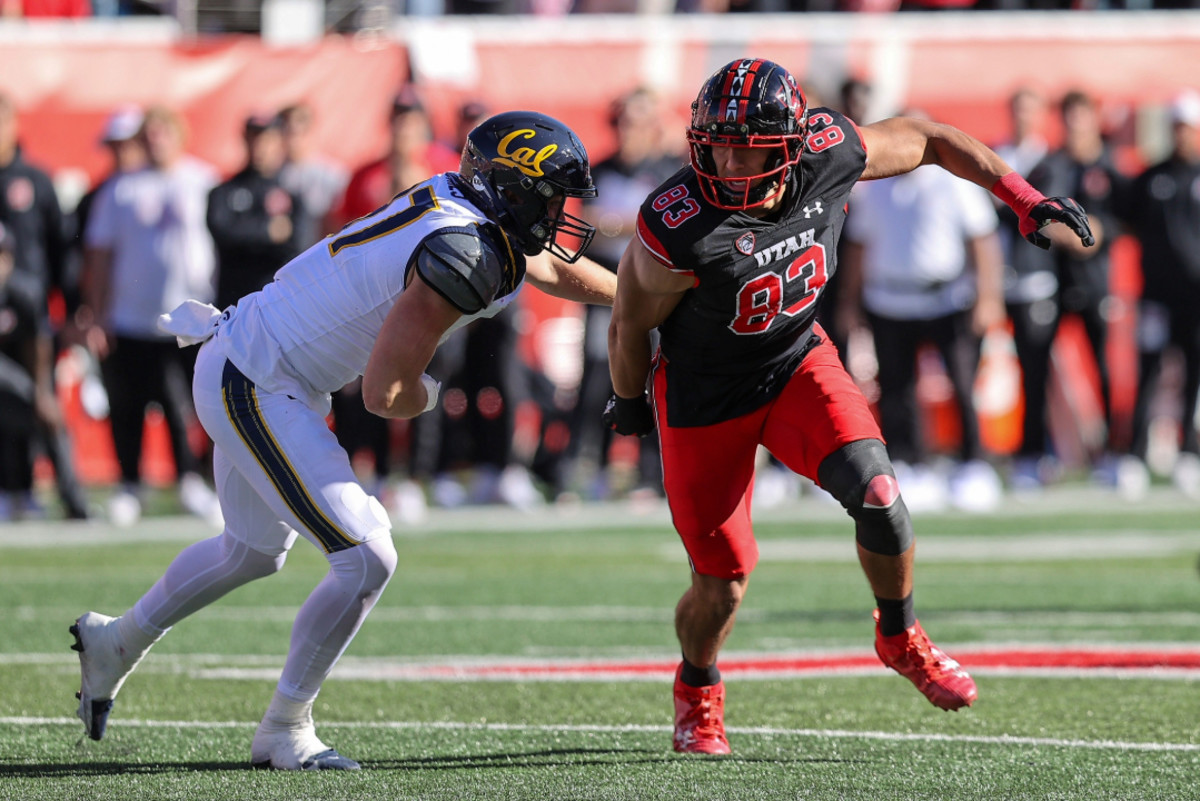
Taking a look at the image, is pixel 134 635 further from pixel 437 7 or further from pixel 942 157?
pixel 437 7

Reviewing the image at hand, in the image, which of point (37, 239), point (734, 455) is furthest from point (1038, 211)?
point (37, 239)

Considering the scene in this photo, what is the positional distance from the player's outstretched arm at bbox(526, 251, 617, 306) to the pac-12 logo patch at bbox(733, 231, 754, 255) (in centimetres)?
50

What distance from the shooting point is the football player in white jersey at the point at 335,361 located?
4.27 metres

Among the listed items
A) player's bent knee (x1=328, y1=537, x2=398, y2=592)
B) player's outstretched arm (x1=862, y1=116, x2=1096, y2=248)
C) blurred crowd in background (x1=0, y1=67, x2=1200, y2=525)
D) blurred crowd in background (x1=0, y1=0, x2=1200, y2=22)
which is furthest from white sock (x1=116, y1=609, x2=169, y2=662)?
blurred crowd in background (x1=0, y1=0, x2=1200, y2=22)

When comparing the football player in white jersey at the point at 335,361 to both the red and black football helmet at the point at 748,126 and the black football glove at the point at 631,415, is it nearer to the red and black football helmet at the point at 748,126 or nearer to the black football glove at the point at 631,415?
the red and black football helmet at the point at 748,126

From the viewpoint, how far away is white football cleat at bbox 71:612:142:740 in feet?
15.3

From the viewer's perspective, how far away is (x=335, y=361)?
4.43 m

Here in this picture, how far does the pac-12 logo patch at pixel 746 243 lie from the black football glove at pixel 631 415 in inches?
22.7

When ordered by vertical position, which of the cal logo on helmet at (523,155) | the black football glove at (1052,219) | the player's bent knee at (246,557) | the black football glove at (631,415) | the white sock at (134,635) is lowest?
the white sock at (134,635)

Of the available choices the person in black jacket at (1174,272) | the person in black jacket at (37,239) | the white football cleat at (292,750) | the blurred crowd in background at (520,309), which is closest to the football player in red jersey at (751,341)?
the white football cleat at (292,750)

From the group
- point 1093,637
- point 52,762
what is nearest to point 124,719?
point 52,762

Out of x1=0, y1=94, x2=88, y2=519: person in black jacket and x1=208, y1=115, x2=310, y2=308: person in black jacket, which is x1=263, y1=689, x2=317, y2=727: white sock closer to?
x1=208, y1=115, x2=310, y2=308: person in black jacket

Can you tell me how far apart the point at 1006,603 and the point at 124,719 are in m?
3.83

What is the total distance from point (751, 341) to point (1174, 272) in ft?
25.4
